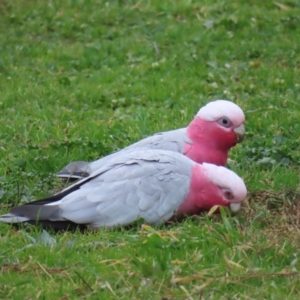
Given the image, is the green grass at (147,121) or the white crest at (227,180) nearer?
the green grass at (147,121)

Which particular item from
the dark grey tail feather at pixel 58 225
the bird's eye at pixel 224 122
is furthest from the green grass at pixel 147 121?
the bird's eye at pixel 224 122

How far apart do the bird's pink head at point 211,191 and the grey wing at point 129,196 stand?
51mm

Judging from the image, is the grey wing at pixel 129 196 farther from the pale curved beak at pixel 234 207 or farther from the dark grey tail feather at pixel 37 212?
the pale curved beak at pixel 234 207

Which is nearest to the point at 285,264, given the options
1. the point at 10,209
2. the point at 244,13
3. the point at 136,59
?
the point at 10,209

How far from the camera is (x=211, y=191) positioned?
4.79m

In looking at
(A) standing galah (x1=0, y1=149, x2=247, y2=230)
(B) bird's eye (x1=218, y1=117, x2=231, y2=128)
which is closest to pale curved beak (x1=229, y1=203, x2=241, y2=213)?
(A) standing galah (x1=0, y1=149, x2=247, y2=230)

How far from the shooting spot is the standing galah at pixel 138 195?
15.2ft

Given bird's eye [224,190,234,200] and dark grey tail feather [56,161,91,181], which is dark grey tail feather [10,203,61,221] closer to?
dark grey tail feather [56,161,91,181]

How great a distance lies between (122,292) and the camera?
12.5ft

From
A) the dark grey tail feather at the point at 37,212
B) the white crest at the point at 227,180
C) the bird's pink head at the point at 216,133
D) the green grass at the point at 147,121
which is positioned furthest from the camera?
the bird's pink head at the point at 216,133

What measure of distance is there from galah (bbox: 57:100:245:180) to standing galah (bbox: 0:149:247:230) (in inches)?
13.8

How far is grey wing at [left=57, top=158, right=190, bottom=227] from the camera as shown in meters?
4.63

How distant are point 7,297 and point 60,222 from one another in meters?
0.87

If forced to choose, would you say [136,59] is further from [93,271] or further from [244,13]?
[93,271]
